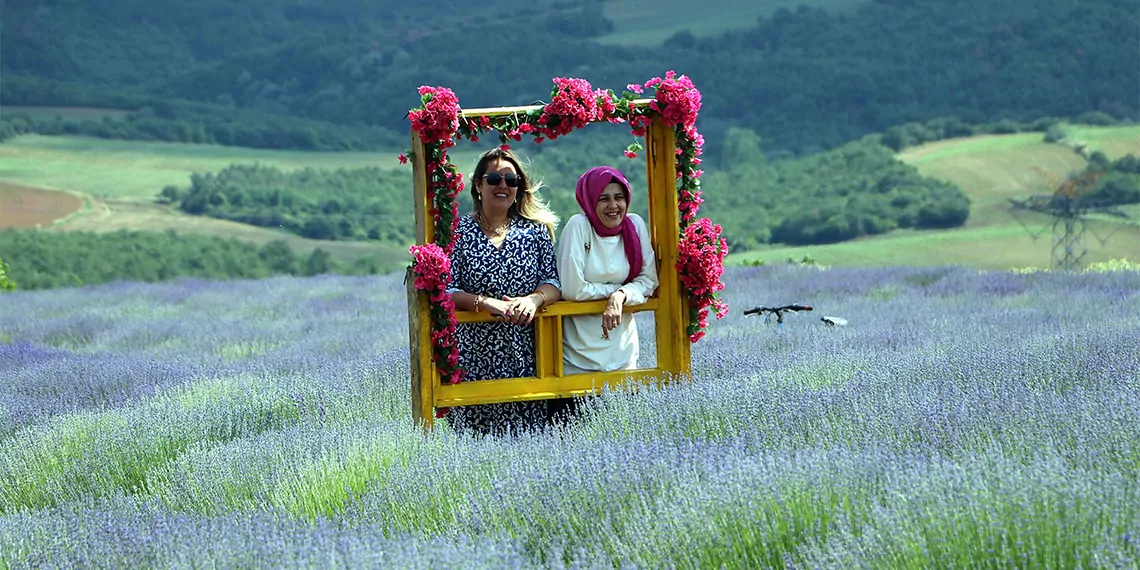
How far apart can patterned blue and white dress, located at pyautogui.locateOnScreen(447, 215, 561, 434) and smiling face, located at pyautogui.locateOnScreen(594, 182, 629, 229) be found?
0.93 feet

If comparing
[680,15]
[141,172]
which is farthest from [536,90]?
[141,172]

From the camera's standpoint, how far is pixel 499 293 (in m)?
5.03

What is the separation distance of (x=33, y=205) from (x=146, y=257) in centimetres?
883

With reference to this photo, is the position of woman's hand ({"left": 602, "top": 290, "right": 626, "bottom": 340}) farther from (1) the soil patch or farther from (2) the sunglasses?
(1) the soil patch

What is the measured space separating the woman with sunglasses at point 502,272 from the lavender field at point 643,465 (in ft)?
1.42

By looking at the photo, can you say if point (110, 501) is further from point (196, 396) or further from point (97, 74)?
point (97, 74)

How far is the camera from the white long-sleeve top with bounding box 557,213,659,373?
504 centimetres

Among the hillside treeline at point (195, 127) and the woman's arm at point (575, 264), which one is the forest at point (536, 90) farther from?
the woman's arm at point (575, 264)

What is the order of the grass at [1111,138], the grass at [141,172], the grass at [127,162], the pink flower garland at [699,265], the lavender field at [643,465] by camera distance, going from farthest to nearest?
1. the grass at [127,162]
2. the grass at [141,172]
3. the grass at [1111,138]
4. the pink flower garland at [699,265]
5. the lavender field at [643,465]

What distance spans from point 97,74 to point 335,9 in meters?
13.3

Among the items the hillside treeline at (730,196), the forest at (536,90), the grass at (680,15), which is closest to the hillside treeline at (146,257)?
the forest at (536,90)

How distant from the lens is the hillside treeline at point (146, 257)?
98.7ft

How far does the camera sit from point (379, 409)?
554 centimetres

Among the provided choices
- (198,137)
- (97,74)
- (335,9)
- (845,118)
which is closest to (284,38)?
(335,9)
